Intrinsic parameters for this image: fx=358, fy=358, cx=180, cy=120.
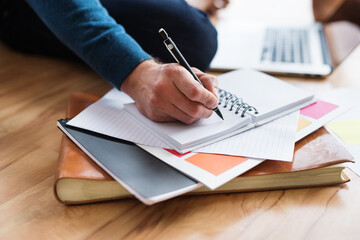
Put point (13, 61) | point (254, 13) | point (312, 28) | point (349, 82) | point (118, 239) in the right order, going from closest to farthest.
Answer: point (118, 239)
point (349, 82)
point (13, 61)
point (312, 28)
point (254, 13)

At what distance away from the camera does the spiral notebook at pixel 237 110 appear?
1.82 ft

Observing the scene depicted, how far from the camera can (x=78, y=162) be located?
0.51 meters

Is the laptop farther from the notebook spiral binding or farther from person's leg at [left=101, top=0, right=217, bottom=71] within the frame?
the notebook spiral binding

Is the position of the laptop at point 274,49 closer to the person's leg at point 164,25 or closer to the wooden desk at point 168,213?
the person's leg at point 164,25

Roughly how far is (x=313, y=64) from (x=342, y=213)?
561mm

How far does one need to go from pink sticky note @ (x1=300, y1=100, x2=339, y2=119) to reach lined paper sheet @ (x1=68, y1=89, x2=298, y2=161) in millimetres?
27

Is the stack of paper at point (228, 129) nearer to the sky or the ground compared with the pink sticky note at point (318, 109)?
nearer to the ground

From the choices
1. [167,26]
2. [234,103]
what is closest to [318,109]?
[234,103]

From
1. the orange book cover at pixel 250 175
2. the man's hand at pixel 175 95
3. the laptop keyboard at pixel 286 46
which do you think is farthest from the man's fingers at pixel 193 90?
the laptop keyboard at pixel 286 46

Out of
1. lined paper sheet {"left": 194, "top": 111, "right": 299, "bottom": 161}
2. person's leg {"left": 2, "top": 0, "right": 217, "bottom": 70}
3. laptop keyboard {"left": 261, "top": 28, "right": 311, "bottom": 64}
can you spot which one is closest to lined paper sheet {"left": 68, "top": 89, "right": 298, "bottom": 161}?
lined paper sheet {"left": 194, "top": 111, "right": 299, "bottom": 161}

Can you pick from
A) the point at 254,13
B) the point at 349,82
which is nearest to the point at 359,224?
the point at 349,82

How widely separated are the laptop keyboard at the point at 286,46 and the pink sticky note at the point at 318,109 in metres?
0.32

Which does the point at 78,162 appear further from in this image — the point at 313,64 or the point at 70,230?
the point at 313,64

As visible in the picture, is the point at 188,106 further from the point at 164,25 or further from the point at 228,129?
the point at 164,25
